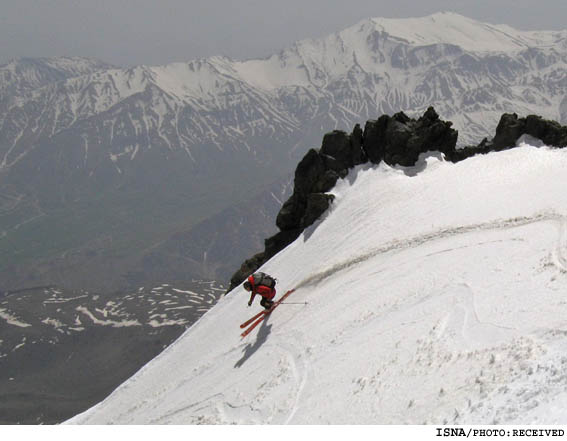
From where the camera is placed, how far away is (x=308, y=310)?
26922 mm

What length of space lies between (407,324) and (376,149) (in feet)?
108

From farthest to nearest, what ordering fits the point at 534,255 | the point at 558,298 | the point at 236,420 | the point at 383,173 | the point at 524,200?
the point at 383,173 < the point at 524,200 < the point at 534,255 < the point at 236,420 < the point at 558,298

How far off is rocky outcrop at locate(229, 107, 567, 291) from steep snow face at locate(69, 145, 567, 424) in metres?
5.10

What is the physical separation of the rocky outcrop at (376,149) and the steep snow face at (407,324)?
16.7 ft

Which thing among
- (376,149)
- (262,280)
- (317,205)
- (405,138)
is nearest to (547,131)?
(405,138)

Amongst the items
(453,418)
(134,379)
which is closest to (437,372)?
(453,418)

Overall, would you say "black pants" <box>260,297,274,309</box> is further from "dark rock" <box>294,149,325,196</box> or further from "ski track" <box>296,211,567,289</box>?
"dark rock" <box>294,149,325,196</box>

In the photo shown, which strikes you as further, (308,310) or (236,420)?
(308,310)

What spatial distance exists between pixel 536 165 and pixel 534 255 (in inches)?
750

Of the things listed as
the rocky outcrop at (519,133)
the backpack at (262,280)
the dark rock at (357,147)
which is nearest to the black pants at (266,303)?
the backpack at (262,280)

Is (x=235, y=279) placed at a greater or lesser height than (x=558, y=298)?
lesser

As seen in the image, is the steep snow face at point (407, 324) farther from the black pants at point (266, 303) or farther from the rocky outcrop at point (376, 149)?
the rocky outcrop at point (376, 149)

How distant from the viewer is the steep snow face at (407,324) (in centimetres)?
1364

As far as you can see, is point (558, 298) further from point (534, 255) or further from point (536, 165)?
point (536, 165)
